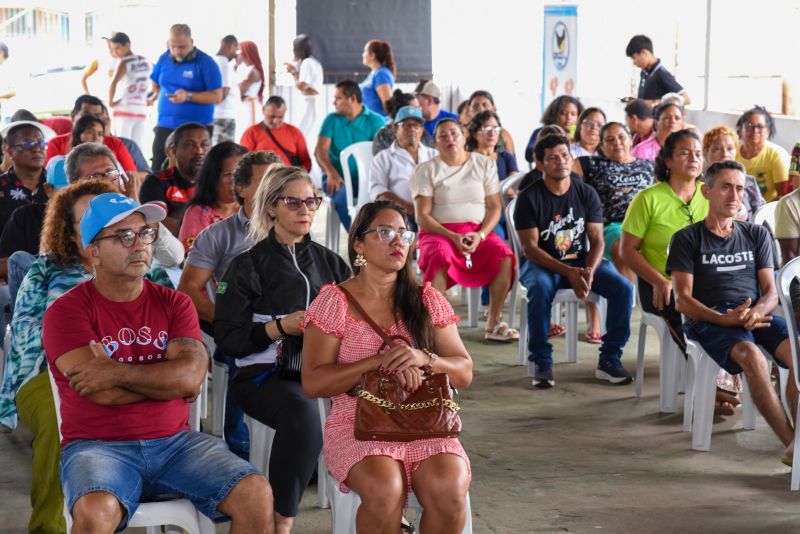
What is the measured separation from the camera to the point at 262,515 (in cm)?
293

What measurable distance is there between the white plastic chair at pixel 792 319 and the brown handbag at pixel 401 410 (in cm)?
163

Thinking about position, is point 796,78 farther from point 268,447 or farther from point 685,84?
point 268,447

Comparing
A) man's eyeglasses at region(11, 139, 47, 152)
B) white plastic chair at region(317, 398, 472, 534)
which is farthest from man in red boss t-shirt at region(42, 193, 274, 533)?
man's eyeglasses at region(11, 139, 47, 152)

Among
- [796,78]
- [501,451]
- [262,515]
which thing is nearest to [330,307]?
[262,515]

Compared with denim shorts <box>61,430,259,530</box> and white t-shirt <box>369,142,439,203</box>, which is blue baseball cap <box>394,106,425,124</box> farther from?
denim shorts <box>61,430,259,530</box>

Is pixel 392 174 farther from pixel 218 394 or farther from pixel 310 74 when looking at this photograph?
pixel 310 74

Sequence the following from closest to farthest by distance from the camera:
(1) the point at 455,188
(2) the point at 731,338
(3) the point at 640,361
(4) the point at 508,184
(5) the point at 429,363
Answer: (5) the point at 429,363 < (2) the point at 731,338 < (3) the point at 640,361 < (1) the point at 455,188 < (4) the point at 508,184

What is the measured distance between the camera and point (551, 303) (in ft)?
19.1

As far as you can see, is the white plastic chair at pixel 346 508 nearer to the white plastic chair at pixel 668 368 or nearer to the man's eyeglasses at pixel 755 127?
the white plastic chair at pixel 668 368

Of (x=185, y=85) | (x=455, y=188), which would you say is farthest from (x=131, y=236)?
(x=185, y=85)

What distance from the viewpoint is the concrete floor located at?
3.89m

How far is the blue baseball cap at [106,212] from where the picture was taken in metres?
3.12

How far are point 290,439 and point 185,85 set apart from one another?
583 centimetres

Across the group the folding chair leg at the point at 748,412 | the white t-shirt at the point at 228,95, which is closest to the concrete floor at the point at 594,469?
the folding chair leg at the point at 748,412
